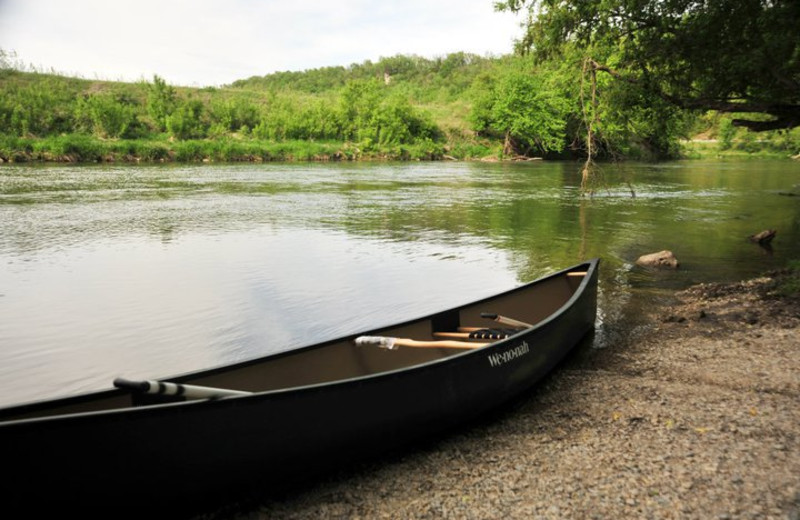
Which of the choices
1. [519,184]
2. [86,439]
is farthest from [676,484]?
[519,184]

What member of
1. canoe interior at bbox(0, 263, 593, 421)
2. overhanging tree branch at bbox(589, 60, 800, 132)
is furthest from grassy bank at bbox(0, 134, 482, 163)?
canoe interior at bbox(0, 263, 593, 421)

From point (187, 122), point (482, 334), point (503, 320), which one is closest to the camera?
point (482, 334)

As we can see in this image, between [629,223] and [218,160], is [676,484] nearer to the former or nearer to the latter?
[629,223]

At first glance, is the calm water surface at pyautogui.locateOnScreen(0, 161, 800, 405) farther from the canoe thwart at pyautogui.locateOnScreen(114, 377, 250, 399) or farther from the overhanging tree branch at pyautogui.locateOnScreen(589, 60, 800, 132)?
the canoe thwart at pyautogui.locateOnScreen(114, 377, 250, 399)

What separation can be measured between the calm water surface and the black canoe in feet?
9.48

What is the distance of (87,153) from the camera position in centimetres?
4947

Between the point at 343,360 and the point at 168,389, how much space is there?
211 cm

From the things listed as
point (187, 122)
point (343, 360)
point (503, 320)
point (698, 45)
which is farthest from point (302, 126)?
point (343, 360)

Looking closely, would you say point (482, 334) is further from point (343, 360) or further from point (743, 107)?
point (743, 107)

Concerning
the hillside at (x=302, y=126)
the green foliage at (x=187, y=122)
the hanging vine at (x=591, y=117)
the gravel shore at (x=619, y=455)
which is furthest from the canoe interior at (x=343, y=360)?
the green foliage at (x=187, y=122)

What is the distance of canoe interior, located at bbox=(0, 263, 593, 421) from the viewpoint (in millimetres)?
3803

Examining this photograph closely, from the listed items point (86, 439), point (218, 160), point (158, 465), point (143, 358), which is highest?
point (218, 160)

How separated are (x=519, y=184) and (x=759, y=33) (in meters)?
21.6

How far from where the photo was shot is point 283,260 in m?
13.4
